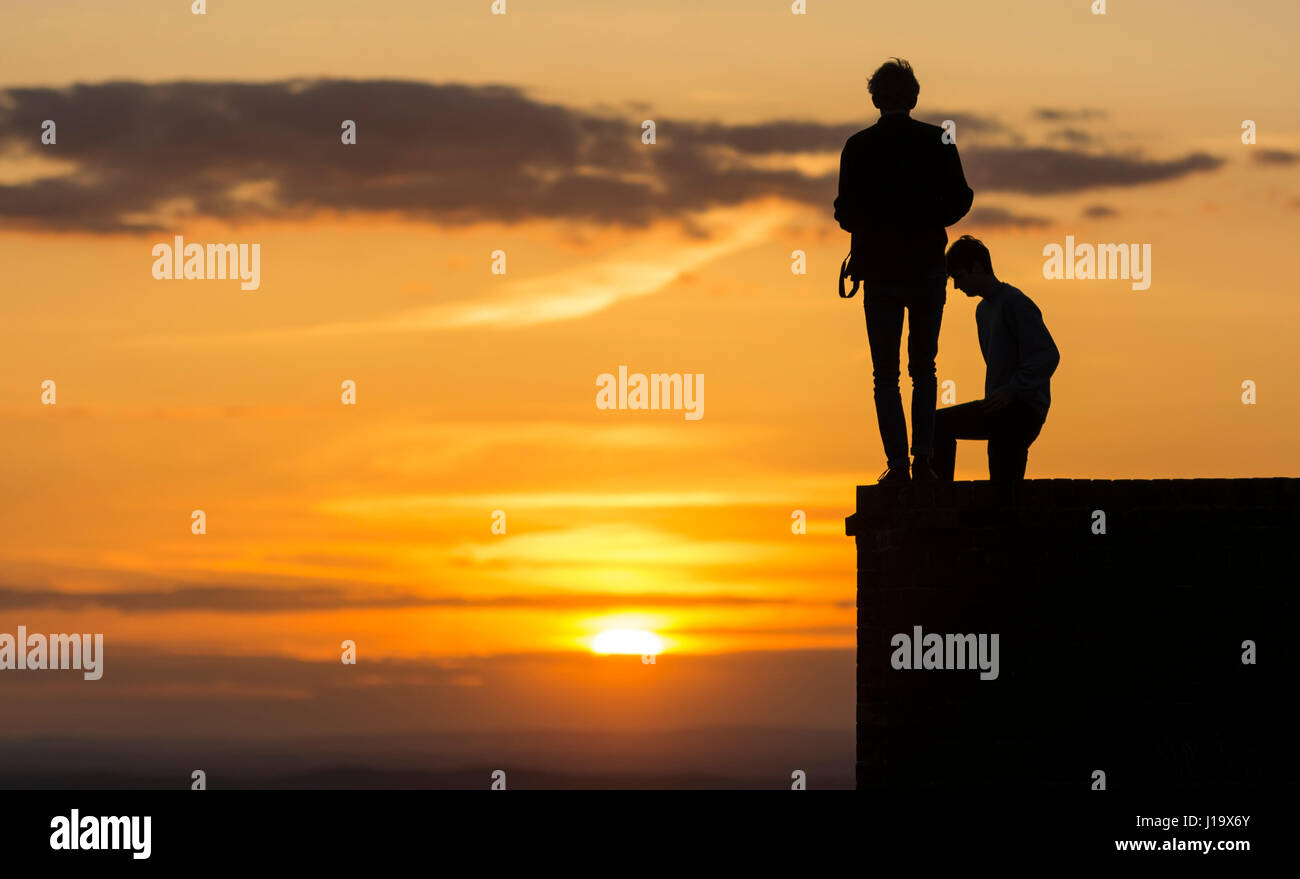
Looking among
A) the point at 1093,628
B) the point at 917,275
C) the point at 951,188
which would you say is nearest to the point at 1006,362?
the point at 917,275

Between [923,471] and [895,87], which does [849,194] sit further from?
[923,471]

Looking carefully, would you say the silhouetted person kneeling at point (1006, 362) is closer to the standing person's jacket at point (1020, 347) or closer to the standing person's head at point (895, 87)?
the standing person's jacket at point (1020, 347)

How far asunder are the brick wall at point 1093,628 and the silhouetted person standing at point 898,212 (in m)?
1.38

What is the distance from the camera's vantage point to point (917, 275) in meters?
13.2

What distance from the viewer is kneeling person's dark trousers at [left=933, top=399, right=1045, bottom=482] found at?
13922 mm

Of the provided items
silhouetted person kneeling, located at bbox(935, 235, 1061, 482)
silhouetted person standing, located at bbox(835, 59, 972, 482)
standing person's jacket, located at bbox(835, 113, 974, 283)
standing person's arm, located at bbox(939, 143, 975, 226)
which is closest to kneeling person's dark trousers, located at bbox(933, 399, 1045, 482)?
silhouetted person kneeling, located at bbox(935, 235, 1061, 482)

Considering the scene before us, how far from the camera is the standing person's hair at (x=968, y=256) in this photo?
1385cm

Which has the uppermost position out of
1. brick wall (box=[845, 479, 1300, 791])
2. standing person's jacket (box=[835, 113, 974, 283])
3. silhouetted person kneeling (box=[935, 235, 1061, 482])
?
standing person's jacket (box=[835, 113, 974, 283])

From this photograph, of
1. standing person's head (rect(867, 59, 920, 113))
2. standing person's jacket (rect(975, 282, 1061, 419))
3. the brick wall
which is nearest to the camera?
standing person's head (rect(867, 59, 920, 113))

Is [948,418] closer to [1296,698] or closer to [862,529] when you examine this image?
[862,529]

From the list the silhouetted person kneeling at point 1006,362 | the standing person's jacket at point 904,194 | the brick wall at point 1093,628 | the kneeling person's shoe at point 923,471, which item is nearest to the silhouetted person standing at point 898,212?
the standing person's jacket at point 904,194

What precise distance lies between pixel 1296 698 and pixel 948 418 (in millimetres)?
3558

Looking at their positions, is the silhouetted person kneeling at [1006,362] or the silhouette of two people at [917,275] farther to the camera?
the silhouetted person kneeling at [1006,362]

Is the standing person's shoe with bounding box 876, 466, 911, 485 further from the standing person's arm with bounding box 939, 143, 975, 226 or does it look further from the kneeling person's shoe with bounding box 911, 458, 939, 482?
the standing person's arm with bounding box 939, 143, 975, 226
